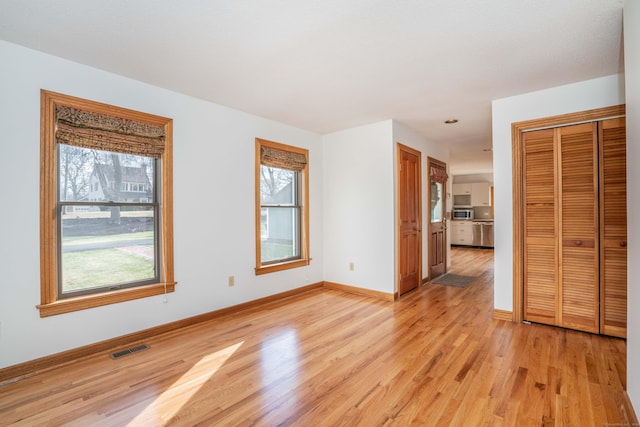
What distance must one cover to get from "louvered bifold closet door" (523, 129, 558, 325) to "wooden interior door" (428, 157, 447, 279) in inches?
82.8

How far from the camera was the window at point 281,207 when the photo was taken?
Answer: 4238 millimetres

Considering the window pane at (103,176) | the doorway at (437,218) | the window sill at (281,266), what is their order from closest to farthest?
the window pane at (103,176) → the window sill at (281,266) → the doorway at (437,218)

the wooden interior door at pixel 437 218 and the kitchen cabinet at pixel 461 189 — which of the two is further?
the kitchen cabinet at pixel 461 189

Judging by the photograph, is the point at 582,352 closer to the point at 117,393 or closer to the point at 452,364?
the point at 452,364

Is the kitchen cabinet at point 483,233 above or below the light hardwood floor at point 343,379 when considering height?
above

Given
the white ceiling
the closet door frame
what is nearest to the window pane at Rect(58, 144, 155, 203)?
the white ceiling

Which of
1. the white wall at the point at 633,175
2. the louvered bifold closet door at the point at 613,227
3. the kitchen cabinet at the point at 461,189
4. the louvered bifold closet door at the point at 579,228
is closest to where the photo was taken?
the white wall at the point at 633,175

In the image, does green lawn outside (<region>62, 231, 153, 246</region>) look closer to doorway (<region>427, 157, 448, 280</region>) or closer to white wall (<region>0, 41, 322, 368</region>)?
white wall (<region>0, 41, 322, 368</region>)

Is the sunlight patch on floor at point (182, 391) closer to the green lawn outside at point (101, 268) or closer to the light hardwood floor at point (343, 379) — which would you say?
the light hardwood floor at point (343, 379)

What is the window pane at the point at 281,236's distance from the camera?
4.38 metres

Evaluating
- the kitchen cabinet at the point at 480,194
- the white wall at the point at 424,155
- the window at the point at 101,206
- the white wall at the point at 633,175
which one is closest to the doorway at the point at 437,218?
the white wall at the point at 424,155

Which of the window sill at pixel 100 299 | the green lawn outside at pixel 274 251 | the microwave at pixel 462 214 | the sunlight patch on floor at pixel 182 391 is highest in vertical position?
the microwave at pixel 462 214

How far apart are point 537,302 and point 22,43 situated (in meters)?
5.16

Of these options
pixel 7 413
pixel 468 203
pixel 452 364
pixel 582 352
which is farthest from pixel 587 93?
pixel 468 203
